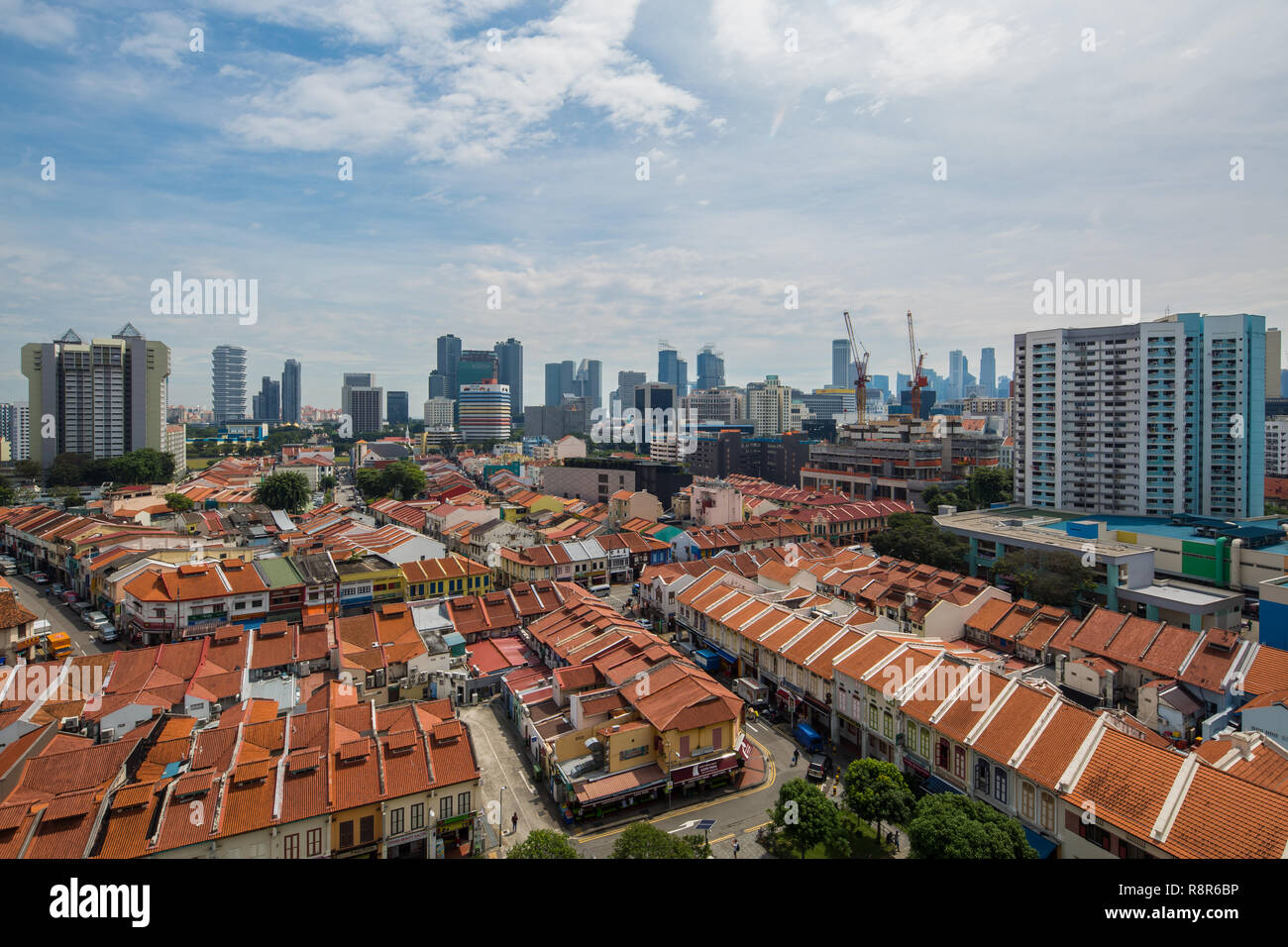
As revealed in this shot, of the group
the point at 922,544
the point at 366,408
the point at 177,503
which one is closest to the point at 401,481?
the point at 177,503

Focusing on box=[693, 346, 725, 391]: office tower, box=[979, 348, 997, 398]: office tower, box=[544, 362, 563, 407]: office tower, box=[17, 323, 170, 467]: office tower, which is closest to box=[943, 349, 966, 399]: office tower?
box=[979, 348, 997, 398]: office tower

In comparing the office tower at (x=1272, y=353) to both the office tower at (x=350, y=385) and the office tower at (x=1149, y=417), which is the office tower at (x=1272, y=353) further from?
the office tower at (x=350, y=385)

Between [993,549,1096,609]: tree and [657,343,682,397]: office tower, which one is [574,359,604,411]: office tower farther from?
[993,549,1096,609]: tree

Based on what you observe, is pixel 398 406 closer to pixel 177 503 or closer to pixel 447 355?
pixel 447 355

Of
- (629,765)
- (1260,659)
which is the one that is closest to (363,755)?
(629,765)
